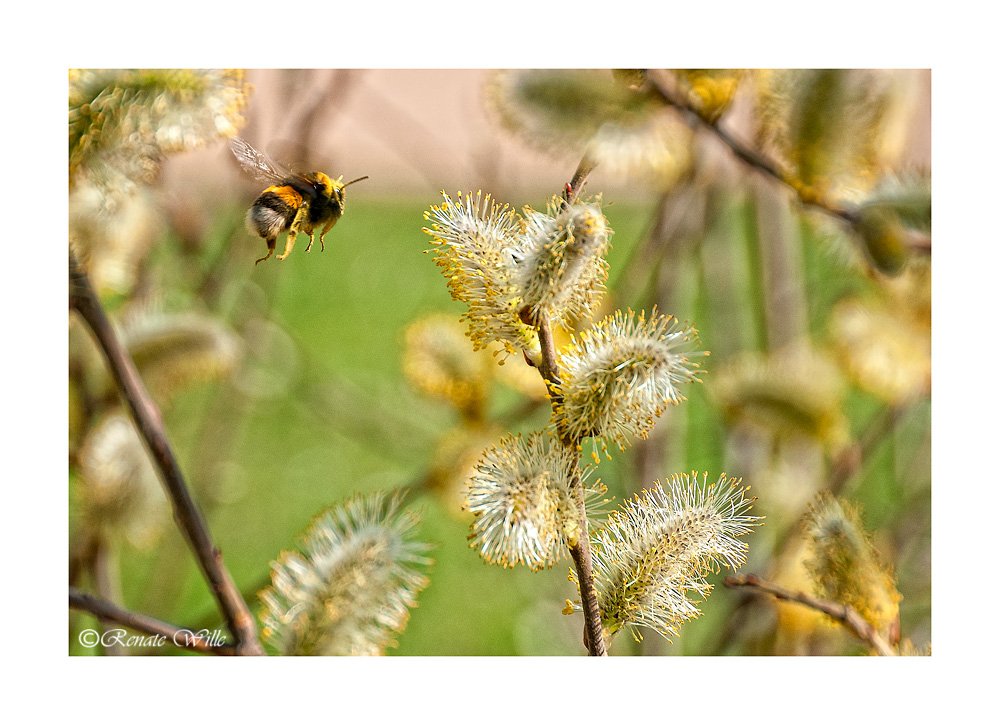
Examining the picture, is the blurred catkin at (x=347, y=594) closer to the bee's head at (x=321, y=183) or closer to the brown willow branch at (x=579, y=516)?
the brown willow branch at (x=579, y=516)

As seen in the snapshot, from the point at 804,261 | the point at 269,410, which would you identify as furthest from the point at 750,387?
the point at 269,410

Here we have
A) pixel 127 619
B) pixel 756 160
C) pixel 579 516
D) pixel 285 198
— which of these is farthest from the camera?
pixel 756 160

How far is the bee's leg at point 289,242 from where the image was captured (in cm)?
96

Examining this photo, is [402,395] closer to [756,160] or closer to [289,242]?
[289,242]

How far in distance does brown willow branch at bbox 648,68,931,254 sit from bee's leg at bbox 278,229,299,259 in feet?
1.57

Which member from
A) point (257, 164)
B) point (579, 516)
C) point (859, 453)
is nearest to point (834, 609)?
point (859, 453)

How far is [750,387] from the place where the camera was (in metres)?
1.06

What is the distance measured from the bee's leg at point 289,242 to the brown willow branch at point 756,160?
478mm

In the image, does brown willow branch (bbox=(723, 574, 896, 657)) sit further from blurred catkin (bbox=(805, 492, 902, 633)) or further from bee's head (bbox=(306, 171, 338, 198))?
bee's head (bbox=(306, 171, 338, 198))

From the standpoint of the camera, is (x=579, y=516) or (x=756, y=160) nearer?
(x=579, y=516)

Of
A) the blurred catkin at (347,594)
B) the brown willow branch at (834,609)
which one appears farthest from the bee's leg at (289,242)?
the brown willow branch at (834,609)

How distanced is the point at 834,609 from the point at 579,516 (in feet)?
1.28

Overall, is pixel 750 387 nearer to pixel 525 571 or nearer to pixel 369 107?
pixel 525 571

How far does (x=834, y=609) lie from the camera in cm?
87
